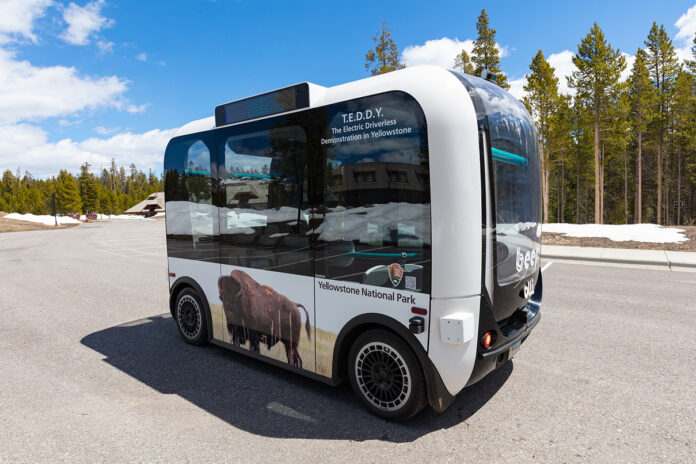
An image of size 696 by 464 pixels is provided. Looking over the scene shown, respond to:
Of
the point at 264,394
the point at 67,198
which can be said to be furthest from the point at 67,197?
the point at 264,394

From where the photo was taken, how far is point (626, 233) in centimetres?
1736

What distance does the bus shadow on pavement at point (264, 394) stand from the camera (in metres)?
3.26

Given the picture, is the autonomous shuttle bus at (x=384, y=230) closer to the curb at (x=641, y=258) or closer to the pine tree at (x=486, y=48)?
the curb at (x=641, y=258)

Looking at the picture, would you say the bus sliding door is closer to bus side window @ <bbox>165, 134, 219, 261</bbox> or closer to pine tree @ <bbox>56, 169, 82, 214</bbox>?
bus side window @ <bbox>165, 134, 219, 261</bbox>

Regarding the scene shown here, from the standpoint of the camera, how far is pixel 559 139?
33062 mm

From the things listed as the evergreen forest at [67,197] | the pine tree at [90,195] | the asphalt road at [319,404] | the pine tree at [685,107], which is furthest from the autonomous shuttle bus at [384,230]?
the pine tree at [90,195]

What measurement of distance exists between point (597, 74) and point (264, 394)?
33.2m

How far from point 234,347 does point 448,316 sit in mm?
2877

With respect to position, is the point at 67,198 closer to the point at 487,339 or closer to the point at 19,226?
the point at 19,226

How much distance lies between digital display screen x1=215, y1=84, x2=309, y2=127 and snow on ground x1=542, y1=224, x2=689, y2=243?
1696 cm

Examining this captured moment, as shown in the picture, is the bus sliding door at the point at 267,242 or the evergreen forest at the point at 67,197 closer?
the bus sliding door at the point at 267,242

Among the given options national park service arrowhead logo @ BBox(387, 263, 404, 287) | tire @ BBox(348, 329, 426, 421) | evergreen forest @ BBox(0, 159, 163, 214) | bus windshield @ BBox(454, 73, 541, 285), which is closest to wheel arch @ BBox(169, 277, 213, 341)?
tire @ BBox(348, 329, 426, 421)

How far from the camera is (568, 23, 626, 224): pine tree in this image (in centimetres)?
2761

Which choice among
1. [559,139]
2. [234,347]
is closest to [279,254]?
[234,347]
